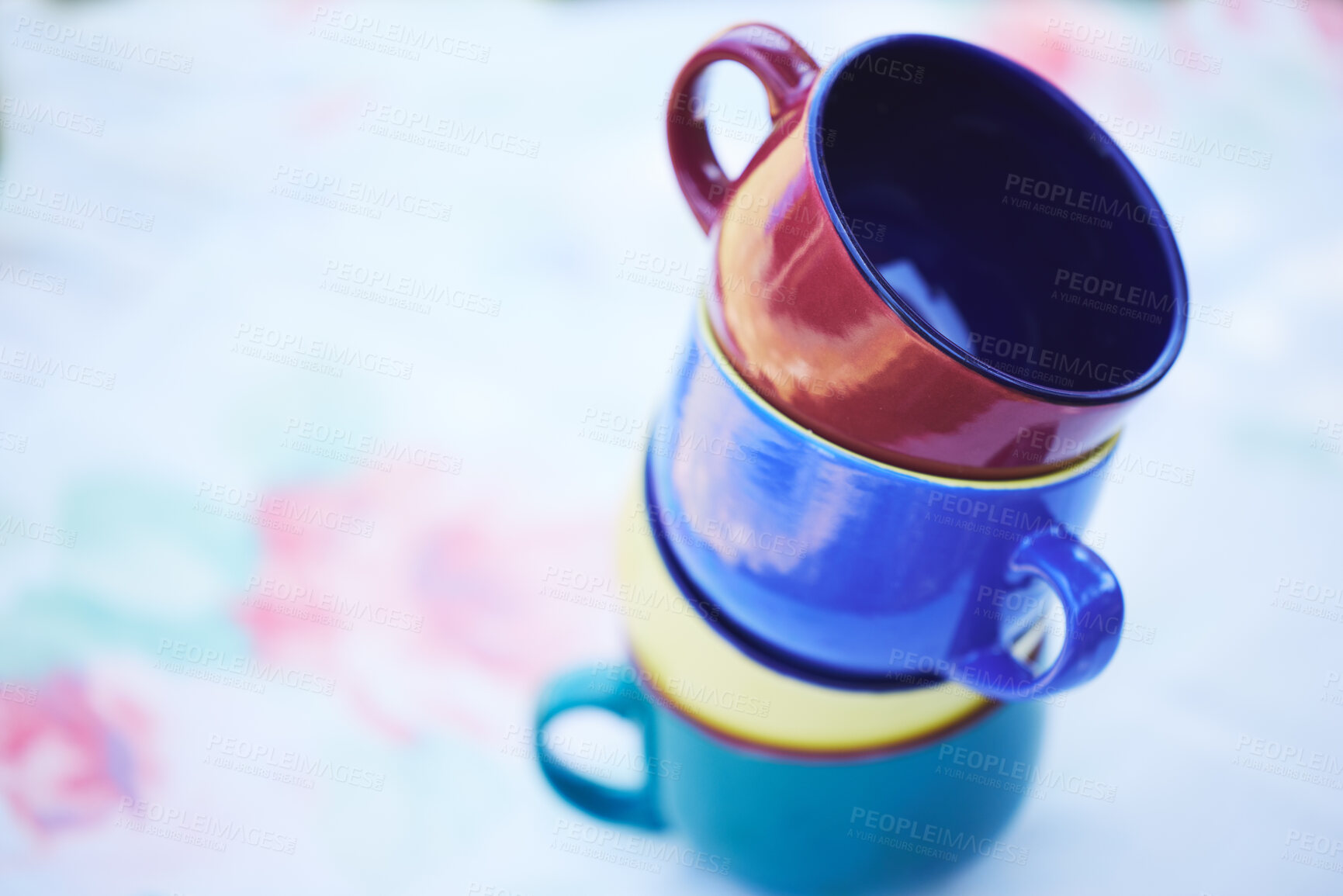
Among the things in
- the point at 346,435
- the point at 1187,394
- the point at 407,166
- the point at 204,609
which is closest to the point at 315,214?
the point at 407,166

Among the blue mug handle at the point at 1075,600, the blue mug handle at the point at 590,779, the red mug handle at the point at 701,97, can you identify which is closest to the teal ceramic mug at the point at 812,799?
the blue mug handle at the point at 590,779

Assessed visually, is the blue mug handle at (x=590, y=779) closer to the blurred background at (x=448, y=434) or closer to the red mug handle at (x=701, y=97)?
the blurred background at (x=448, y=434)

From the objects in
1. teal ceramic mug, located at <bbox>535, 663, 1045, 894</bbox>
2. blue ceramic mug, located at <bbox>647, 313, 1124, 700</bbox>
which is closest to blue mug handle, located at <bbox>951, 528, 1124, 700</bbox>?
blue ceramic mug, located at <bbox>647, 313, 1124, 700</bbox>

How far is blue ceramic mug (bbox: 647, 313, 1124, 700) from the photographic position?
36 cm

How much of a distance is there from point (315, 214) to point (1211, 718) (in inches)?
24.9

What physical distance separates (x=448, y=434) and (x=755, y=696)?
0.27 meters

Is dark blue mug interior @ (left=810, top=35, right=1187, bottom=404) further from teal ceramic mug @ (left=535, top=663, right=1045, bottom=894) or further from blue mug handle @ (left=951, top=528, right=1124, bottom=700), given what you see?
teal ceramic mug @ (left=535, top=663, right=1045, bottom=894)

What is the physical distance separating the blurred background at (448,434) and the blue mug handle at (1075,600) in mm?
170

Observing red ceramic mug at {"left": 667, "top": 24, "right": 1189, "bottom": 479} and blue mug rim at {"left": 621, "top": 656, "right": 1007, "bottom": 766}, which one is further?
blue mug rim at {"left": 621, "top": 656, "right": 1007, "bottom": 766}

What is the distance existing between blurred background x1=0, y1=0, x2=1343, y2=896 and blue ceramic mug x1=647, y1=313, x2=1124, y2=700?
12 cm

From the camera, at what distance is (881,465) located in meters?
0.36

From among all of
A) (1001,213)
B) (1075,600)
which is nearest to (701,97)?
(1001,213)

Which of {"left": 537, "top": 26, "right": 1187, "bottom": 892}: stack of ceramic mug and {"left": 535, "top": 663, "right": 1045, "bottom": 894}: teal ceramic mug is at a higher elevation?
{"left": 537, "top": 26, "right": 1187, "bottom": 892}: stack of ceramic mug

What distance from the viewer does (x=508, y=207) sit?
0.72m
